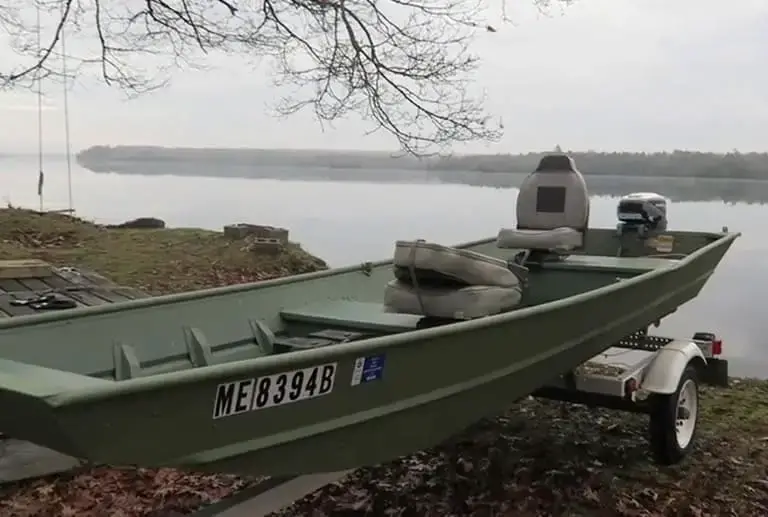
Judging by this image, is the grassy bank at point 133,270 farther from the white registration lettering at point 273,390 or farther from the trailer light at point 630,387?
the trailer light at point 630,387

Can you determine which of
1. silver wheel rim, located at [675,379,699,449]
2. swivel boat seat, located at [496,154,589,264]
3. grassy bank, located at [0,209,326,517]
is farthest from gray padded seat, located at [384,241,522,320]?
swivel boat seat, located at [496,154,589,264]

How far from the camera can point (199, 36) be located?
748cm

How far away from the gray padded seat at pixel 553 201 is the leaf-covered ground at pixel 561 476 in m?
1.24

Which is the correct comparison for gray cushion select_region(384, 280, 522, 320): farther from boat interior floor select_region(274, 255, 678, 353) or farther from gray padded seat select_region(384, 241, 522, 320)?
boat interior floor select_region(274, 255, 678, 353)

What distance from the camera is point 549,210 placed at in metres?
5.87

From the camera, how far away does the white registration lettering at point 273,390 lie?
2619mm

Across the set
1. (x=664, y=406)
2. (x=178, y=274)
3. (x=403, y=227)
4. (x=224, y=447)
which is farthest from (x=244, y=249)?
(x=403, y=227)

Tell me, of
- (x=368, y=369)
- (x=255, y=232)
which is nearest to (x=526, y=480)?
(x=368, y=369)

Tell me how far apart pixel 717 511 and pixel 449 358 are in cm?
165

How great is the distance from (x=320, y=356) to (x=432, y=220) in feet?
62.9

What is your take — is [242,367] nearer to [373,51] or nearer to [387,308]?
[387,308]

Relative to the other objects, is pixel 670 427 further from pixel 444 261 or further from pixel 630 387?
pixel 444 261

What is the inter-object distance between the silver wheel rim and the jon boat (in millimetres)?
453

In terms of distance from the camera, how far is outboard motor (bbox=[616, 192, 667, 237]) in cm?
690
